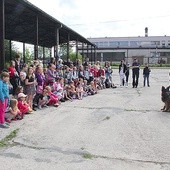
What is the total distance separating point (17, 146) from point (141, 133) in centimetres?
308

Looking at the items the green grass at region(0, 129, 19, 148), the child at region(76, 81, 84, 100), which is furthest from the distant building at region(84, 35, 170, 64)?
the green grass at region(0, 129, 19, 148)

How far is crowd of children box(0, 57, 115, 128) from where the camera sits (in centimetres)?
951

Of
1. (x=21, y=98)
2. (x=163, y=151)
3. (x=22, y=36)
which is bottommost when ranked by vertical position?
(x=163, y=151)

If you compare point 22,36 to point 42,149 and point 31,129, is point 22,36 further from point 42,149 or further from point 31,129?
point 42,149

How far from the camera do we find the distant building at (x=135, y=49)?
266ft

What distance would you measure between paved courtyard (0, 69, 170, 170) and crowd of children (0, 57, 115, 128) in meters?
0.40

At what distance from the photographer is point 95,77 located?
19.7 meters

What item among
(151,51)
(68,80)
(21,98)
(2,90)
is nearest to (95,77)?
(68,80)

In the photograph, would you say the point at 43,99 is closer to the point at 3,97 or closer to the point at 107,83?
the point at 3,97

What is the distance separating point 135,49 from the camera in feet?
282

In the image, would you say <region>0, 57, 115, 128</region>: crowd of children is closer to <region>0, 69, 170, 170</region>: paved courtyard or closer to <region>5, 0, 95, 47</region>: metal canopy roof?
<region>0, 69, 170, 170</region>: paved courtyard

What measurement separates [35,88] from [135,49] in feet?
→ 249

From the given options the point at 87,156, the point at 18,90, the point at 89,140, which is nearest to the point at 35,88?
the point at 18,90

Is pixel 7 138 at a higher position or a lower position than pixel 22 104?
lower
